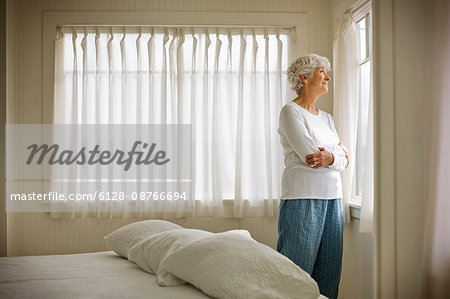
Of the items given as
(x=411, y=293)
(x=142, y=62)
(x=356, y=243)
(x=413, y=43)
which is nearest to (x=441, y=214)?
(x=411, y=293)

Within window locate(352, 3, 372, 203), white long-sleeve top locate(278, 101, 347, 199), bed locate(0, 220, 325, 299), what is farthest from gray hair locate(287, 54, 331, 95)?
bed locate(0, 220, 325, 299)

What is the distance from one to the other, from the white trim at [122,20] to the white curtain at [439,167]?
1782 millimetres

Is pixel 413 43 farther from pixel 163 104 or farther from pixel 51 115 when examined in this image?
pixel 51 115

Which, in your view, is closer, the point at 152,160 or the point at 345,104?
the point at 345,104

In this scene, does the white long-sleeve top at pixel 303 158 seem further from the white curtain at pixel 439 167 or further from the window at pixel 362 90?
the white curtain at pixel 439 167

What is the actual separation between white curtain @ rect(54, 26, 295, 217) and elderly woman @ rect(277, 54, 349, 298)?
824 millimetres

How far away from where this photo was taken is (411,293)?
211cm

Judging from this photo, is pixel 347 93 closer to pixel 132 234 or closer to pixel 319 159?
pixel 319 159

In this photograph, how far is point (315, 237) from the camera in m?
2.63

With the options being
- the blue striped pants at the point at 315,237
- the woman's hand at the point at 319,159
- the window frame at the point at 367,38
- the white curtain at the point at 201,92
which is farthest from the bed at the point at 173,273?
the window frame at the point at 367,38

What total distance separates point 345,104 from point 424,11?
1.17 m

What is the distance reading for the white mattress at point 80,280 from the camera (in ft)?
5.24

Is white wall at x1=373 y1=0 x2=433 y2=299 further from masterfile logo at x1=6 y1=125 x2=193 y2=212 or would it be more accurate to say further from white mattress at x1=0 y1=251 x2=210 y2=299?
masterfile logo at x1=6 y1=125 x2=193 y2=212

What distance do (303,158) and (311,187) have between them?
0.17 m
